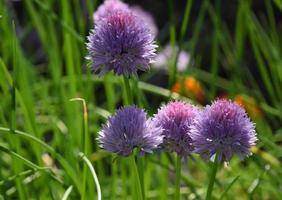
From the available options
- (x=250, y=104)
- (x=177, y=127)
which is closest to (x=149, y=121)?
(x=177, y=127)

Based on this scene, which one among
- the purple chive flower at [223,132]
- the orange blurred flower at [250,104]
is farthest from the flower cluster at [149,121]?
the orange blurred flower at [250,104]

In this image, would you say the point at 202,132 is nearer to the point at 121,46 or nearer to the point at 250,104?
the point at 121,46

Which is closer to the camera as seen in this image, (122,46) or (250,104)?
(122,46)

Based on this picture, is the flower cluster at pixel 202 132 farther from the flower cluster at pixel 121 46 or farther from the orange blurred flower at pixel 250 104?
the orange blurred flower at pixel 250 104

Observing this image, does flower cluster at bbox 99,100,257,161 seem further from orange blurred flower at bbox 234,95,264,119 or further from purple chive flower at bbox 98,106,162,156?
orange blurred flower at bbox 234,95,264,119

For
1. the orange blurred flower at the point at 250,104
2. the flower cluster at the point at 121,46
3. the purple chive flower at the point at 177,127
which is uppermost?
the flower cluster at the point at 121,46

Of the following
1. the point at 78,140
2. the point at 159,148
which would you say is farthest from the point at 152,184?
the point at 159,148
